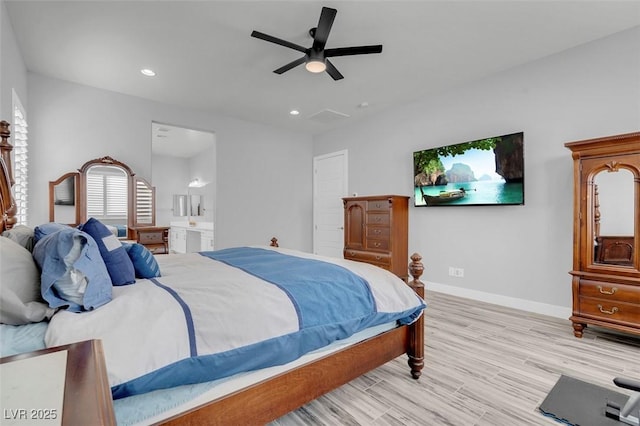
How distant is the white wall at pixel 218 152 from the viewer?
3553 millimetres

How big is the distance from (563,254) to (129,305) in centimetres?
380

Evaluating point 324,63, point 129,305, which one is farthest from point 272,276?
point 324,63

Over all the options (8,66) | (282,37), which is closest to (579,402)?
(282,37)

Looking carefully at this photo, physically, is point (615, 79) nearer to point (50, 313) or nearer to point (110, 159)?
point (50, 313)

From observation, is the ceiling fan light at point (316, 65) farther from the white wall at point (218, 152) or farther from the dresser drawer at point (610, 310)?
the dresser drawer at point (610, 310)

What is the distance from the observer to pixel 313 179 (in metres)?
6.16

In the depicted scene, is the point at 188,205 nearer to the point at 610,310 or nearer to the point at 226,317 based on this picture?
the point at 226,317

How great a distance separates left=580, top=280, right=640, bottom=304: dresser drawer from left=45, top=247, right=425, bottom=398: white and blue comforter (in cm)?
178

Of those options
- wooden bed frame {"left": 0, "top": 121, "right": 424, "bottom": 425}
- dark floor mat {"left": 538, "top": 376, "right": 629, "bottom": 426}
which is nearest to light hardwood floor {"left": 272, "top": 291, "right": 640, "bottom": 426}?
dark floor mat {"left": 538, "top": 376, "right": 629, "bottom": 426}

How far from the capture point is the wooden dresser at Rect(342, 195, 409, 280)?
4211mm

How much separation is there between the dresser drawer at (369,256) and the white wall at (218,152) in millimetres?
1489

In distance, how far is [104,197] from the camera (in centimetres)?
388

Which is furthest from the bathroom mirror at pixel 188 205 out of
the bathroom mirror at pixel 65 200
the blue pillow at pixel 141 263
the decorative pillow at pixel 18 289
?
the decorative pillow at pixel 18 289

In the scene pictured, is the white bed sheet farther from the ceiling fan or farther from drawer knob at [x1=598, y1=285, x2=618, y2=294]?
drawer knob at [x1=598, y1=285, x2=618, y2=294]
